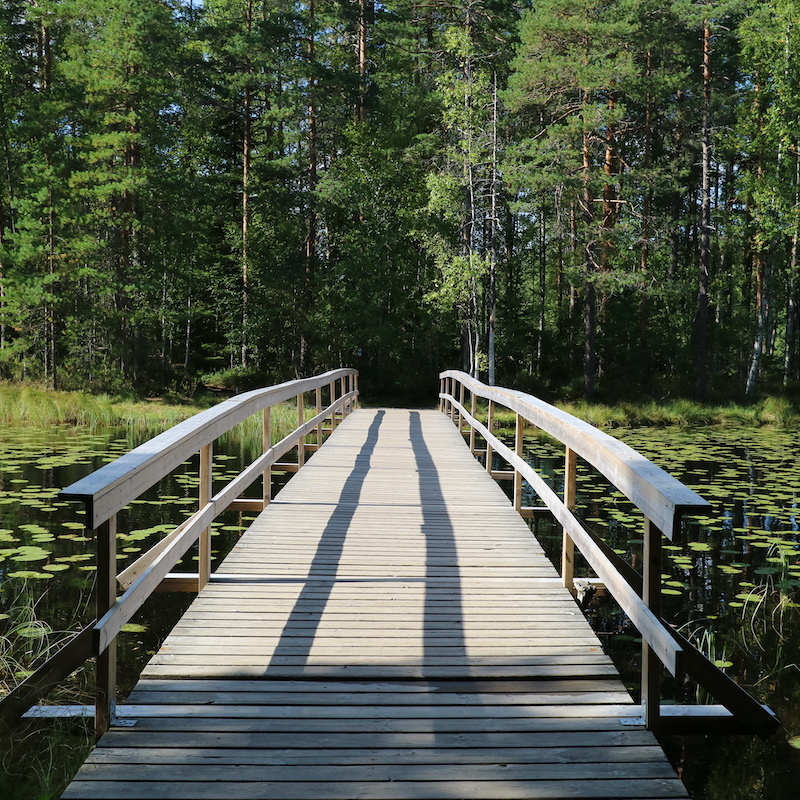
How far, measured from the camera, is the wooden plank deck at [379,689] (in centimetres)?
230

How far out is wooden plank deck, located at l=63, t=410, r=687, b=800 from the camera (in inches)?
90.4

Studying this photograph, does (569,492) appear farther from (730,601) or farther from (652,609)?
(730,601)

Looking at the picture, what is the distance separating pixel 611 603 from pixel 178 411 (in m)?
14.8

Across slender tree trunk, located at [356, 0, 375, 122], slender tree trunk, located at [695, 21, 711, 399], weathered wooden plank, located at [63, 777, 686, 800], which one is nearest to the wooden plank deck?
weathered wooden plank, located at [63, 777, 686, 800]

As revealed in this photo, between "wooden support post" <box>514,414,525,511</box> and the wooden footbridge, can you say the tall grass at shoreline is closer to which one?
"wooden support post" <box>514,414,525,511</box>

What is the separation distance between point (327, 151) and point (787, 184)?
15135mm

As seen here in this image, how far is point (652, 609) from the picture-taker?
2604 mm

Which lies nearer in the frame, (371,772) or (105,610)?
(371,772)

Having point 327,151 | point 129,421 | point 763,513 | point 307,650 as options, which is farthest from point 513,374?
point 307,650

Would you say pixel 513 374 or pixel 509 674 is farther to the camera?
pixel 513 374

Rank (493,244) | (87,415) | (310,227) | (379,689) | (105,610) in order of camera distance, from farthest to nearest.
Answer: (310,227)
(493,244)
(87,415)
(379,689)
(105,610)

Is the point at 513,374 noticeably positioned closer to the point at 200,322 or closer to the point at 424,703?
the point at 200,322

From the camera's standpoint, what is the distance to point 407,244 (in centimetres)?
2608

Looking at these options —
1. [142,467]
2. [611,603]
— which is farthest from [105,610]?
[611,603]
